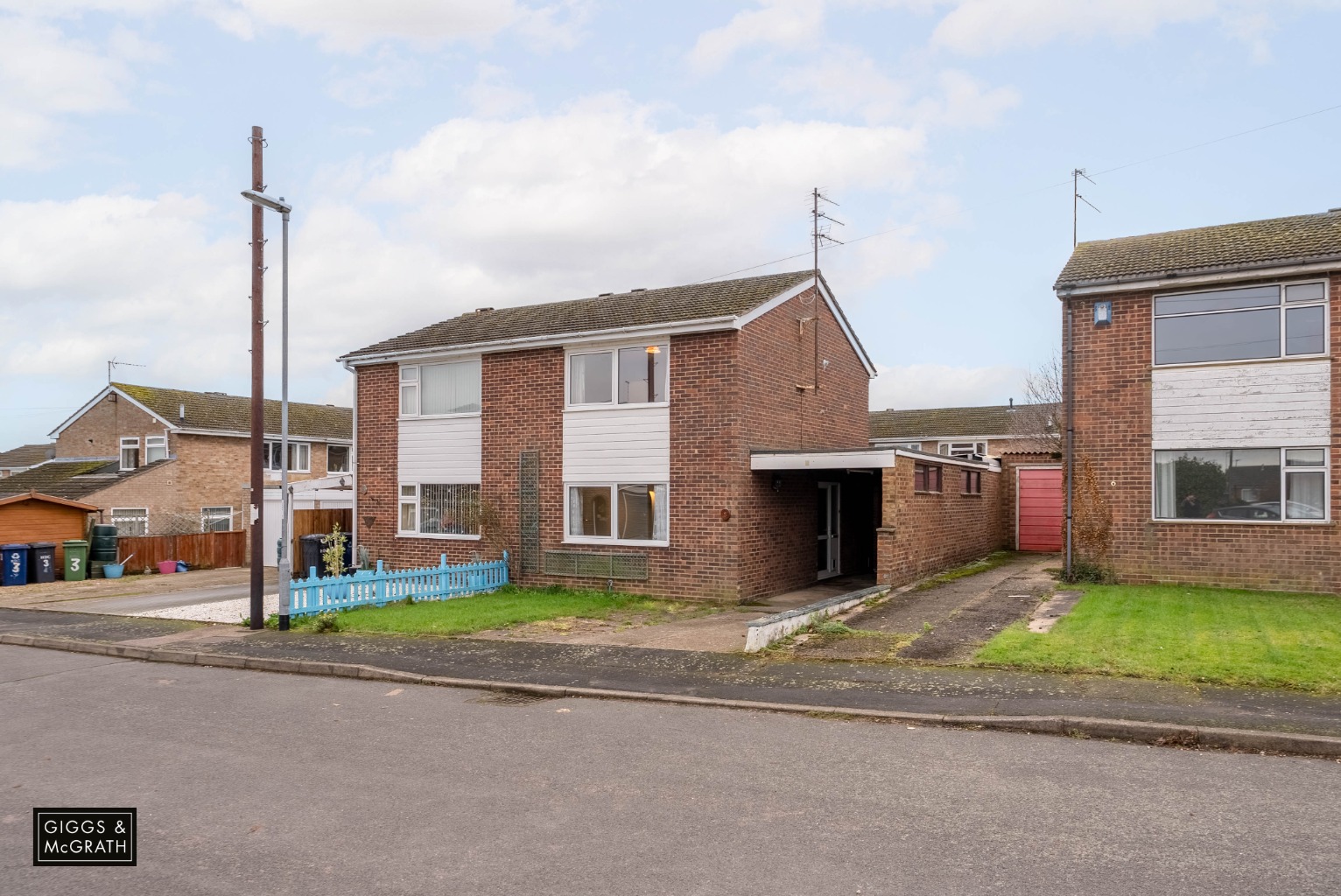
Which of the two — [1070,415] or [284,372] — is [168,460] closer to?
[284,372]

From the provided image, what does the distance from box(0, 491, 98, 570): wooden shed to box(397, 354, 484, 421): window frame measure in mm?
11332

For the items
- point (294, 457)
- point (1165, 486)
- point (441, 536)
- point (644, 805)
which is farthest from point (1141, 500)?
point (294, 457)

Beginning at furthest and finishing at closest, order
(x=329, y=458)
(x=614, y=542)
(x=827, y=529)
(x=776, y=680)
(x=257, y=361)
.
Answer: (x=329, y=458) → (x=827, y=529) → (x=614, y=542) → (x=257, y=361) → (x=776, y=680)

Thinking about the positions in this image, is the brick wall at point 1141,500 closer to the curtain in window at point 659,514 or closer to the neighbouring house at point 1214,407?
the neighbouring house at point 1214,407

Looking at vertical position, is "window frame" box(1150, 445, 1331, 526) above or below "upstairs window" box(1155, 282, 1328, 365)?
below

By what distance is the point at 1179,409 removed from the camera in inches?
614

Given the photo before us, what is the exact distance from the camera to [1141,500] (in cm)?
1588

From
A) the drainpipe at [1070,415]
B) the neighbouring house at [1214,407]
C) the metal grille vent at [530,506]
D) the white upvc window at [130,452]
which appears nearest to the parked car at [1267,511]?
the neighbouring house at [1214,407]

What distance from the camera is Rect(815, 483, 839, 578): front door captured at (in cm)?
2064

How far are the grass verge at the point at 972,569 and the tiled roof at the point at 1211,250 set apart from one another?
5776mm

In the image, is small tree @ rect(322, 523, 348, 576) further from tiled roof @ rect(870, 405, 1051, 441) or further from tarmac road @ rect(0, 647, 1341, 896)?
tiled roof @ rect(870, 405, 1051, 441)

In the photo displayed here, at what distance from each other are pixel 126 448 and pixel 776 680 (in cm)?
3214

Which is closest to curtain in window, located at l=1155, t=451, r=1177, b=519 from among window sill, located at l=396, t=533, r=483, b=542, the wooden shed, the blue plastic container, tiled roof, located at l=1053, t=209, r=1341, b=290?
tiled roof, located at l=1053, t=209, r=1341, b=290

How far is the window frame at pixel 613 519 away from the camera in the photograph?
17.5 meters
